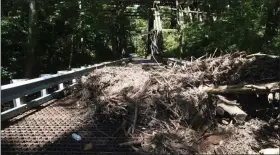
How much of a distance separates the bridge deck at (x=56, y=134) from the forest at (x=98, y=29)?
1092 centimetres

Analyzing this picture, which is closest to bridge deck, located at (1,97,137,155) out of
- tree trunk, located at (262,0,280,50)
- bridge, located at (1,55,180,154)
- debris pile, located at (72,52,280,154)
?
bridge, located at (1,55,180,154)

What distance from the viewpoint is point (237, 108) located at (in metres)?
5.54

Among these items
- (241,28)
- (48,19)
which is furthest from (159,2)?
(241,28)

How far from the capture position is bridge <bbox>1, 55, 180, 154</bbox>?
4.73 meters

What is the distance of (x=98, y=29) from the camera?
2673 cm

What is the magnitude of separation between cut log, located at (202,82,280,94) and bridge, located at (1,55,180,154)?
5.63 ft

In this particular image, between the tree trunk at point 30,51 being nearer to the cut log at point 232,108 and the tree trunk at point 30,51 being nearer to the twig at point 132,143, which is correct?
the cut log at point 232,108

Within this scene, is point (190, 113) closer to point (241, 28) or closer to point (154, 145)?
point (154, 145)

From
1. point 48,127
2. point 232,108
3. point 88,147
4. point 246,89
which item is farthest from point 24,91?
point 246,89

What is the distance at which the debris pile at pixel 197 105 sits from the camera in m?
4.71

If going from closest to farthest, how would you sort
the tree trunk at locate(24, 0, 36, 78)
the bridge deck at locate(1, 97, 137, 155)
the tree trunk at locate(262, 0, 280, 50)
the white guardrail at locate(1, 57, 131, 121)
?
the bridge deck at locate(1, 97, 137, 155) → the white guardrail at locate(1, 57, 131, 121) → the tree trunk at locate(262, 0, 280, 50) → the tree trunk at locate(24, 0, 36, 78)

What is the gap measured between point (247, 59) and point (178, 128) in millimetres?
2560

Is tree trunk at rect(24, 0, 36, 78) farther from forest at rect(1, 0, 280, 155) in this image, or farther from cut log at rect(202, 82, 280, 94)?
cut log at rect(202, 82, 280, 94)

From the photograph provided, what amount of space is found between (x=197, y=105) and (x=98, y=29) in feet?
71.7
